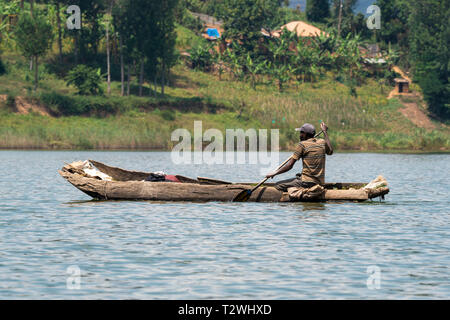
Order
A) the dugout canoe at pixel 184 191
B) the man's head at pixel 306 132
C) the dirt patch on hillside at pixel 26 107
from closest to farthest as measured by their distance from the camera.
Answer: the man's head at pixel 306 132
the dugout canoe at pixel 184 191
the dirt patch on hillside at pixel 26 107

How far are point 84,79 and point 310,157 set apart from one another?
48.3 m

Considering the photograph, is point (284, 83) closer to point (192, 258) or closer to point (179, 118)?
point (179, 118)

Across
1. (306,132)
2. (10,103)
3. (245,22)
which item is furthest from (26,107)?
(306,132)

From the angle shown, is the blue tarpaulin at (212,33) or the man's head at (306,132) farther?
the blue tarpaulin at (212,33)

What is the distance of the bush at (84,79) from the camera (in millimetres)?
65688

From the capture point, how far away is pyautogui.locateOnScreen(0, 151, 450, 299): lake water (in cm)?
1105

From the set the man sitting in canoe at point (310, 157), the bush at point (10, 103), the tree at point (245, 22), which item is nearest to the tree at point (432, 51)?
the tree at point (245, 22)

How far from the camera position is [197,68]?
8081 centimetres

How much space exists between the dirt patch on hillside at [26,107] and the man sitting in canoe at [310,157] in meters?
43.2

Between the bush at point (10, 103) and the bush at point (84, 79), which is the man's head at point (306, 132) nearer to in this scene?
the bush at point (10, 103)

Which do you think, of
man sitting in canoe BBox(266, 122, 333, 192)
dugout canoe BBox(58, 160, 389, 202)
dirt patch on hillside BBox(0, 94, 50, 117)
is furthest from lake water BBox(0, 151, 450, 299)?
dirt patch on hillside BBox(0, 94, 50, 117)

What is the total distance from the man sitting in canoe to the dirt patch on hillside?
4324cm

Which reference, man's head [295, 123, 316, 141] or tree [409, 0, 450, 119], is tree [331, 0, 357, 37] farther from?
man's head [295, 123, 316, 141]
